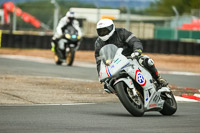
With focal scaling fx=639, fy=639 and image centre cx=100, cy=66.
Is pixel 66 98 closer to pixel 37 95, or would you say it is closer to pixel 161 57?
pixel 37 95

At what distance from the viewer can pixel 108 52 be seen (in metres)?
9.27

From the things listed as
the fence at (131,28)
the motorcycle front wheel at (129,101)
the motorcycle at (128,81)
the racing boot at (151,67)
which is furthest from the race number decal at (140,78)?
the fence at (131,28)

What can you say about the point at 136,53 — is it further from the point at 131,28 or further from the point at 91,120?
the point at 131,28

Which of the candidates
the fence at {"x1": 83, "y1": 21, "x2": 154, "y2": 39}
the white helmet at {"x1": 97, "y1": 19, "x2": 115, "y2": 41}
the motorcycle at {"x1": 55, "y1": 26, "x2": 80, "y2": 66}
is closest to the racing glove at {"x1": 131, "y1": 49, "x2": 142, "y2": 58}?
the white helmet at {"x1": 97, "y1": 19, "x2": 115, "y2": 41}

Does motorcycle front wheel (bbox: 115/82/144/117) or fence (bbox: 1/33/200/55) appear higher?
motorcycle front wheel (bbox: 115/82/144/117)

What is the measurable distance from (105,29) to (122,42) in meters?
0.46

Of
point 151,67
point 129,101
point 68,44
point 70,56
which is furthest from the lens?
point 68,44

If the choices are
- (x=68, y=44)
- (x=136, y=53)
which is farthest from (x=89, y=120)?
(x=68, y=44)

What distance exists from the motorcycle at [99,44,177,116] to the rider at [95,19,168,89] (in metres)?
0.15

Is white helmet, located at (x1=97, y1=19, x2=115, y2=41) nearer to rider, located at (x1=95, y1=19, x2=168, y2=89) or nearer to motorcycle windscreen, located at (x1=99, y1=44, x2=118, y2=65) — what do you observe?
rider, located at (x1=95, y1=19, x2=168, y2=89)

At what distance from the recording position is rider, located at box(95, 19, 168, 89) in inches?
379

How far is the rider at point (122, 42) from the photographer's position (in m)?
9.62

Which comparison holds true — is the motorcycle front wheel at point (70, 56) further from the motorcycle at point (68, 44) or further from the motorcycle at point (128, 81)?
the motorcycle at point (128, 81)

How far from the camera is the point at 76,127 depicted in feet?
25.9
